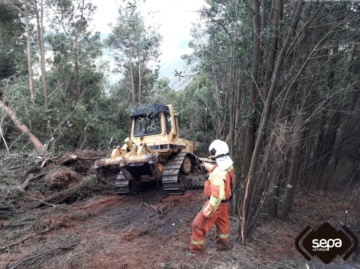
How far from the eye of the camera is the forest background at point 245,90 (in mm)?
5594

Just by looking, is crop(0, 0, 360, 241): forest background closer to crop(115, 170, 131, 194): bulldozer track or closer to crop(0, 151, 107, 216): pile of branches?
crop(0, 151, 107, 216): pile of branches

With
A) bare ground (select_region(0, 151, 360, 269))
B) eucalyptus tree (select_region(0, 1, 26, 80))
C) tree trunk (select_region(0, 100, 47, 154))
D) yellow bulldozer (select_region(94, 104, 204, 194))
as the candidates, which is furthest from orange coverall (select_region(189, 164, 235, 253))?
eucalyptus tree (select_region(0, 1, 26, 80))

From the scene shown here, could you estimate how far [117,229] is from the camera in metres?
6.76

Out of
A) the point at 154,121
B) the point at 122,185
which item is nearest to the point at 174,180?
the point at 122,185

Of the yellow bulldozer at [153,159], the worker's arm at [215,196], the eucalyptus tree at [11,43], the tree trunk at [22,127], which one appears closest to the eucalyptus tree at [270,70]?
the worker's arm at [215,196]

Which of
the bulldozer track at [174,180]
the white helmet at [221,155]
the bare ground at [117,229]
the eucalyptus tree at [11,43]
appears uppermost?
the eucalyptus tree at [11,43]

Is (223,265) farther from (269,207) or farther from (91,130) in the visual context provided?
(91,130)

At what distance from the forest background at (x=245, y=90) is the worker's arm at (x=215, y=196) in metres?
0.74

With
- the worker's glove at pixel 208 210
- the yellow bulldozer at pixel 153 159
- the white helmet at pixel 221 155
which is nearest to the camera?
the worker's glove at pixel 208 210

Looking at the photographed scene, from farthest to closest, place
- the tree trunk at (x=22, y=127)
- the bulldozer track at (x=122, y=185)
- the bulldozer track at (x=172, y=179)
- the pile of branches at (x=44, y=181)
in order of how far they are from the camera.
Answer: the tree trunk at (x=22, y=127), the bulldozer track at (x=122, y=185), the bulldozer track at (x=172, y=179), the pile of branches at (x=44, y=181)

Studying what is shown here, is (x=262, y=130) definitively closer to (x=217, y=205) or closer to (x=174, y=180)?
(x=217, y=205)

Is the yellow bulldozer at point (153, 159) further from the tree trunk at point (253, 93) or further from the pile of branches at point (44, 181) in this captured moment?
the tree trunk at point (253, 93)

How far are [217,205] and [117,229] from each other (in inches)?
103

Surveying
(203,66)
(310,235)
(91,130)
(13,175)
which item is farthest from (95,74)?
(310,235)
